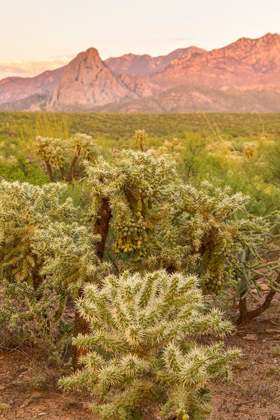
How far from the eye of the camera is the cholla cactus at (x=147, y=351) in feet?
10.5

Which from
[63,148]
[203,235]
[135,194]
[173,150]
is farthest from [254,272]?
[173,150]

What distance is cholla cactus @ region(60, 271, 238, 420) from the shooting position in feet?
10.5

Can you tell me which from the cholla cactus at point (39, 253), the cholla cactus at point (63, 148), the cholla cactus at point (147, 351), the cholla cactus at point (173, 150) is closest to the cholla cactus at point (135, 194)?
the cholla cactus at point (39, 253)

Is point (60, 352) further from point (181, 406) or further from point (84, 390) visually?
point (181, 406)

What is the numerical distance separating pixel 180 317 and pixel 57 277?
59.0 inches

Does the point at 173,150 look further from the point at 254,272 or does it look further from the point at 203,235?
the point at 203,235

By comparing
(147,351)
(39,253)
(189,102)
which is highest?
(189,102)

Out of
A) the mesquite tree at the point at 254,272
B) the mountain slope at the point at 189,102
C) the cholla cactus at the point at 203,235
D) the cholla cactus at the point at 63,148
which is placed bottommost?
the mesquite tree at the point at 254,272

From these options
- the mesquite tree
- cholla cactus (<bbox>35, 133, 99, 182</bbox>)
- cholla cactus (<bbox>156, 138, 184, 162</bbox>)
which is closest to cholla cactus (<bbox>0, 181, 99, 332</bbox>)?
the mesquite tree

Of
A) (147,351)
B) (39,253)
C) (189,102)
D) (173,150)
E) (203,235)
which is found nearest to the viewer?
(147,351)

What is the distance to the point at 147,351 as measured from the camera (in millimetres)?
3568

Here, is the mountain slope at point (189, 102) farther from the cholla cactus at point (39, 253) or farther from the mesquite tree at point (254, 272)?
the cholla cactus at point (39, 253)

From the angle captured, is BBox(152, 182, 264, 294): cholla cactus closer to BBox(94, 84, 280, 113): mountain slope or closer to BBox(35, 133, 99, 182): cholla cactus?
BBox(35, 133, 99, 182): cholla cactus

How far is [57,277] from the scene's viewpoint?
458 centimetres
